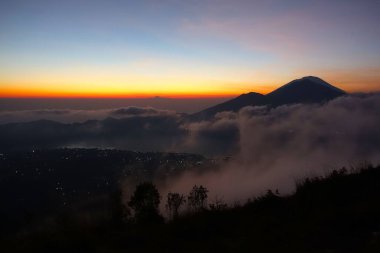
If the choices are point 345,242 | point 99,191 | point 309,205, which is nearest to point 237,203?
point 309,205

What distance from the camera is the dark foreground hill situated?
753 cm

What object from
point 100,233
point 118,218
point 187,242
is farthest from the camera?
point 118,218

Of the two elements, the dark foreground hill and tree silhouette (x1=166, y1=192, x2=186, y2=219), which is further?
tree silhouette (x1=166, y1=192, x2=186, y2=219)

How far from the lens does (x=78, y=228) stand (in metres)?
8.80

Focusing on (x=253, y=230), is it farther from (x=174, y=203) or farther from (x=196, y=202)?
(x=196, y=202)

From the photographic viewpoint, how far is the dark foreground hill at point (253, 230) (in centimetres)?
753

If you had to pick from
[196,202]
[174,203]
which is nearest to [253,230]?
[174,203]

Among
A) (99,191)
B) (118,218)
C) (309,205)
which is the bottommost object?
(99,191)

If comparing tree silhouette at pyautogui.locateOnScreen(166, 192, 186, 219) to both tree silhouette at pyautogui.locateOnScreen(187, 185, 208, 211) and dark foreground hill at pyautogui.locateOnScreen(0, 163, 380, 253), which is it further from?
dark foreground hill at pyautogui.locateOnScreen(0, 163, 380, 253)

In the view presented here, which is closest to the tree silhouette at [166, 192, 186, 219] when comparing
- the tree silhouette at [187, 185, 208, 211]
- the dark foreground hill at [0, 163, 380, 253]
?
the tree silhouette at [187, 185, 208, 211]

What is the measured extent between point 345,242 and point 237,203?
15.1ft

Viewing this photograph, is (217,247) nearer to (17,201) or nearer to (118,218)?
(118,218)

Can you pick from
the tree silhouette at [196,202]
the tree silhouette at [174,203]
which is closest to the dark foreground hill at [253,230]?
the tree silhouette at [196,202]

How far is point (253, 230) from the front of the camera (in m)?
8.52
